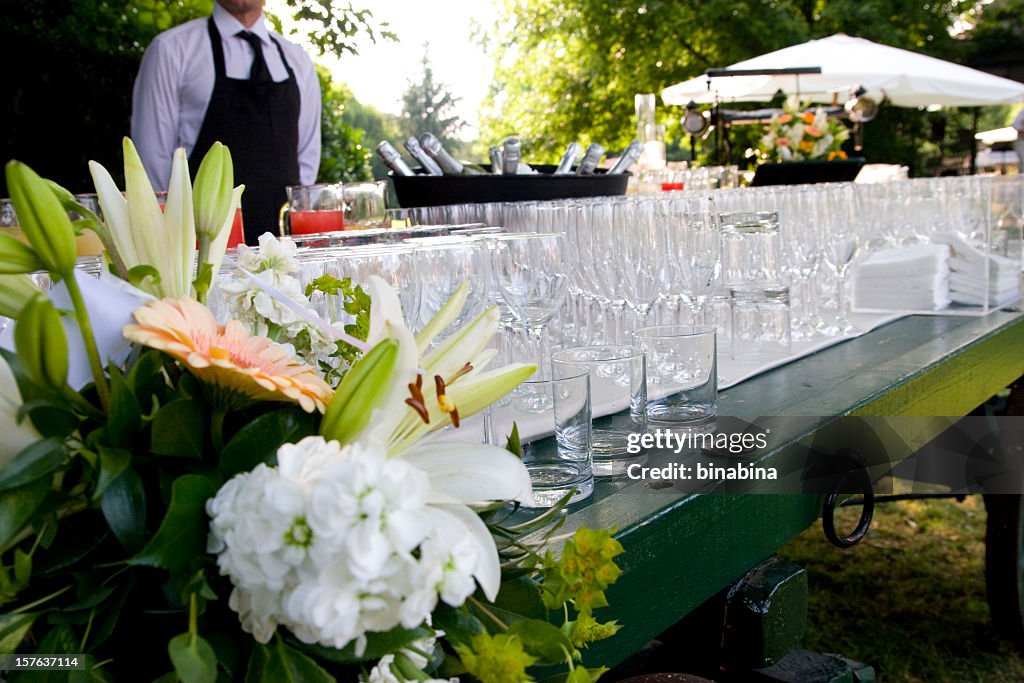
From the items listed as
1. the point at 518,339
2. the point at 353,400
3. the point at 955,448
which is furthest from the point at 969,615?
the point at 353,400

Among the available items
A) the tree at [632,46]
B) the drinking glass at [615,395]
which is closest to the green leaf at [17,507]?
the drinking glass at [615,395]

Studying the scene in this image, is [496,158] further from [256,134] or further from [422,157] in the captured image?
[256,134]

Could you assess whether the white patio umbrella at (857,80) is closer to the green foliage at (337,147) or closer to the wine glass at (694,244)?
the green foliage at (337,147)

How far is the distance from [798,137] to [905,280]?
3.13m

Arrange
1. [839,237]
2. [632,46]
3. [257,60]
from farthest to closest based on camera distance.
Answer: [632,46] → [257,60] → [839,237]

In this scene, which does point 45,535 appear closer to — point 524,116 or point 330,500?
point 330,500

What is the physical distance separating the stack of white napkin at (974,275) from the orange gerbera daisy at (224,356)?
198 centimetres

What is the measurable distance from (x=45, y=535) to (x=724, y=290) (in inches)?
58.7

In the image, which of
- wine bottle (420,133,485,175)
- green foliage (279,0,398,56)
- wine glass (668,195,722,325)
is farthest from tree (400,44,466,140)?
wine glass (668,195,722,325)

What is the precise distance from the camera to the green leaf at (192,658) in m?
0.45

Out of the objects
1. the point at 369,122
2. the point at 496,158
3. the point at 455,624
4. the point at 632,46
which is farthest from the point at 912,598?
the point at 632,46

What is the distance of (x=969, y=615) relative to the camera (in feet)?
9.87

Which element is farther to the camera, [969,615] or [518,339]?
[969,615]

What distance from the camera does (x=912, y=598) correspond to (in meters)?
3.17
